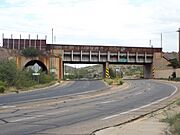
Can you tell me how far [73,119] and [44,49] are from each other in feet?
275

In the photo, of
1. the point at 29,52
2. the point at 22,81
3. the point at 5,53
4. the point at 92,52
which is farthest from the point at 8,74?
the point at 92,52

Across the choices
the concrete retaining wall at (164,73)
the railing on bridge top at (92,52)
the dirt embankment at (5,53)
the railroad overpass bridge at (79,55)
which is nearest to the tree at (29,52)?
the railroad overpass bridge at (79,55)

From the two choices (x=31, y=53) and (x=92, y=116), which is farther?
(x=31, y=53)

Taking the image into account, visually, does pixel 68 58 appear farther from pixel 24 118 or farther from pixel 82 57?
pixel 24 118

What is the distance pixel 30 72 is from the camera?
6719 cm

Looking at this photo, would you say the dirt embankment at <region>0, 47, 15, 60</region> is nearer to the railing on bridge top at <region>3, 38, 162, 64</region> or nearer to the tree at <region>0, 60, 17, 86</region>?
the railing on bridge top at <region>3, 38, 162, 64</region>


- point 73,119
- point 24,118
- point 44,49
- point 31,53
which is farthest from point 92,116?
point 44,49

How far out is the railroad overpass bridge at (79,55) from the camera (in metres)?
93.8

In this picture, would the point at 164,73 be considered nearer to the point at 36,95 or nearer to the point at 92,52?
the point at 92,52

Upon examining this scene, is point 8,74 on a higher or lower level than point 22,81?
A: higher

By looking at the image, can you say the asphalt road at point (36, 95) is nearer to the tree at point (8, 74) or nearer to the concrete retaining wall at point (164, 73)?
the tree at point (8, 74)

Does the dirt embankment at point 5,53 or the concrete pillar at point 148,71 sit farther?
the concrete pillar at point 148,71

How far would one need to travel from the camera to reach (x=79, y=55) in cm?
10700

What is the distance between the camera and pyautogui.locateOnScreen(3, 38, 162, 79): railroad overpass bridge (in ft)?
308
